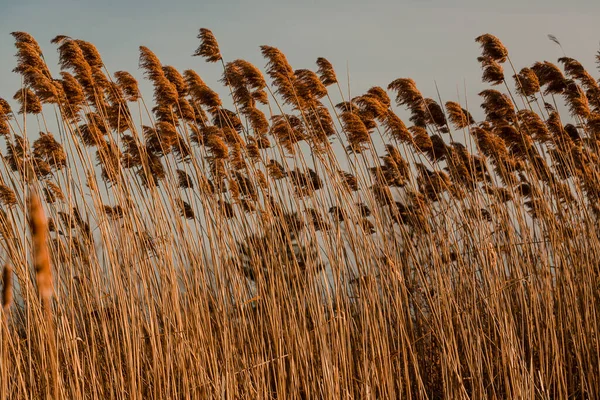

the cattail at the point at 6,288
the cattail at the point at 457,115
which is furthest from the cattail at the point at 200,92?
the cattail at the point at 6,288

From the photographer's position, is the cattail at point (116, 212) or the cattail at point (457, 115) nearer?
the cattail at point (116, 212)

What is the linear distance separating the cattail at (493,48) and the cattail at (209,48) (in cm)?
188

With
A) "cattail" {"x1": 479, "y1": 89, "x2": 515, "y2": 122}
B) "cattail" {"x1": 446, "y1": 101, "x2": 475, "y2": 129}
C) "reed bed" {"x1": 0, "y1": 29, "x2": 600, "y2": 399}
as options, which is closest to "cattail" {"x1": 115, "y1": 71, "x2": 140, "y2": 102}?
"reed bed" {"x1": 0, "y1": 29, "x2": 600, "y2": 399}

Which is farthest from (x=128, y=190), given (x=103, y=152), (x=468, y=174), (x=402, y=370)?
(x=468, y=174)

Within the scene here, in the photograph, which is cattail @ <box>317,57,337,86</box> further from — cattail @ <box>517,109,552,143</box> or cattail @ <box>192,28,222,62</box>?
cattail @ <box>517,109,552,143</box>

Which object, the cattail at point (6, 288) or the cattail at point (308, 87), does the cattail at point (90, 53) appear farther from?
the cattail at point (6, 288)

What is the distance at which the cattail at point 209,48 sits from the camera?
12.3ft

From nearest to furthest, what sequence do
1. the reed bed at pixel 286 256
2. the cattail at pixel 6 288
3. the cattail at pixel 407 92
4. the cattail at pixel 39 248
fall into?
the cattail at pixel 39 248
the cattail at pixel 6 288
the reed bed at pixel 286 256
the cattail at pixel 407 92

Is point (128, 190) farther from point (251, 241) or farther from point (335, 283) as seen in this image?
point (335, 283)

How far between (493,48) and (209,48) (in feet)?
6.39

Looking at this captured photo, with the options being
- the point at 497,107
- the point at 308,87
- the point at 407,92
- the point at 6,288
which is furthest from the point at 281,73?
the point at 6,288

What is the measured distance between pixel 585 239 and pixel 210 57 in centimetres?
243

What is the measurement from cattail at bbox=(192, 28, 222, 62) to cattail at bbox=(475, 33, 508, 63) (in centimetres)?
188

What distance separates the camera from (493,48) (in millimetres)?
4641
